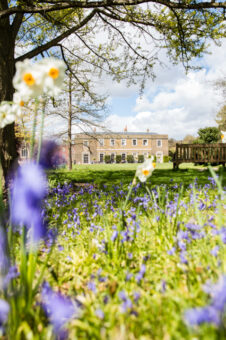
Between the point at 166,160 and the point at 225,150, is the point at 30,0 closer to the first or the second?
the point at 225,150

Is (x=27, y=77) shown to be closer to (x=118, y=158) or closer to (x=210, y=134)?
(x=210, y=134)

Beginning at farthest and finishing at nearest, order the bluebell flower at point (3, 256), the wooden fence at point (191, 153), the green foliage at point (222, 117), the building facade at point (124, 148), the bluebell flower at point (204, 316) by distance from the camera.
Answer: the building facade at point (124, 148), the green foliage at point (222, 117), the wooden fence at point (191, 153), the bluebell flower at point (3, 256), the bluebell flower at point (204, 316)

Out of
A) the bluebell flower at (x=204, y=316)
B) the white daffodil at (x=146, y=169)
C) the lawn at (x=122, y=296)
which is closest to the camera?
the bluebell flower at (x=204, y=316)

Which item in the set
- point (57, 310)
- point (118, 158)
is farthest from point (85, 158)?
point (57, 310)

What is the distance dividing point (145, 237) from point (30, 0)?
4.46 m

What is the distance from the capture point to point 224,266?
1.52 meters

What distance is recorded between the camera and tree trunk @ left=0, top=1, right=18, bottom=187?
4.47 meters

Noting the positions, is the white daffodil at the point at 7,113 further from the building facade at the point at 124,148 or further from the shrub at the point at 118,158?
the shrub at the point at 118,158

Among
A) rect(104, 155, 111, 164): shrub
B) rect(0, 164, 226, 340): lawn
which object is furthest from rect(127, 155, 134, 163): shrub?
rect(0, 164, 226, 340): lawn

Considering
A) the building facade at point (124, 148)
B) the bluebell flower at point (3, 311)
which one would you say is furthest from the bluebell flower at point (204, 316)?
the building facade at point (124, 148)

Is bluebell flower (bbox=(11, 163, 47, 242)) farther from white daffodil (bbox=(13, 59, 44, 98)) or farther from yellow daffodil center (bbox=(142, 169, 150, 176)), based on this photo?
yellow daffodil center (bbox=(142, 169, 150, 176))

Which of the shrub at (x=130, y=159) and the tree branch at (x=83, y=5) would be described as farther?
the shrub at (x=130, y=159)

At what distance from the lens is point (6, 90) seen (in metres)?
4.54

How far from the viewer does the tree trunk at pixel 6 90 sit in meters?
4.47
